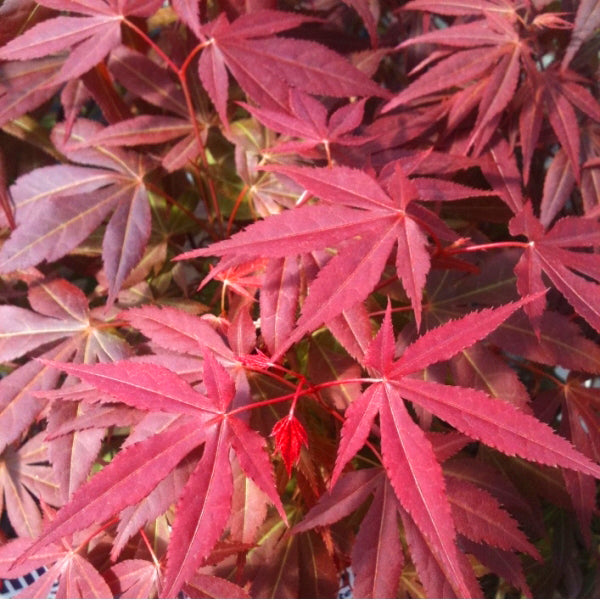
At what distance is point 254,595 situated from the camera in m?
0.63

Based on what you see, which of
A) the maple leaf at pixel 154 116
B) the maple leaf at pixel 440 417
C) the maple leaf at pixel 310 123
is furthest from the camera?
the maple leaf at pixel 154 116

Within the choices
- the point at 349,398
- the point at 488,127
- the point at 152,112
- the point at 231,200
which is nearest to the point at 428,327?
the point at 349,398

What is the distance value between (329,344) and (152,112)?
1.14 feet

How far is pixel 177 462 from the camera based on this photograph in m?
0.43

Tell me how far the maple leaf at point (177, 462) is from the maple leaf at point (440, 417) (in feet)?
0.24

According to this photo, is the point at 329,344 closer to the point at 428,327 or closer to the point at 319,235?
the point at 428,327

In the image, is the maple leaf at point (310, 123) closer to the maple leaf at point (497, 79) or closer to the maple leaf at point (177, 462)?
the maple leaf at point (497, 79)

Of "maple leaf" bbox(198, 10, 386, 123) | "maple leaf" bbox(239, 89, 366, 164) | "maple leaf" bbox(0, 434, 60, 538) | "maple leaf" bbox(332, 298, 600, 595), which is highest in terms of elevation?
"maple leaf" bbox(198, 10, 386, 123)

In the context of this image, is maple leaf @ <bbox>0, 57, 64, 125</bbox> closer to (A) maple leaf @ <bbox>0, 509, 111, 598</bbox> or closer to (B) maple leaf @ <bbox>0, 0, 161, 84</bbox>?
(B) maple leaf @ <bbox>0, 0, 161, 84</bbox>

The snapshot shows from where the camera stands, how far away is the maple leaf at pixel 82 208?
620mm

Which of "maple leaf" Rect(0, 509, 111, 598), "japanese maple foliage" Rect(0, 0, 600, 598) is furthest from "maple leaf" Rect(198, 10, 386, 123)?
"maple leaf" Rect(0, 509, 111, 598)

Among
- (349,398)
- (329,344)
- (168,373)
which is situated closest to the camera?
(168,373)

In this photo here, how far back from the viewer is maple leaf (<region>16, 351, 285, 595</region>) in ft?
1.28

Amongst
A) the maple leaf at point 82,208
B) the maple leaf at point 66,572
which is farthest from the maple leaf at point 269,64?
the maple leaf at point 66,572
